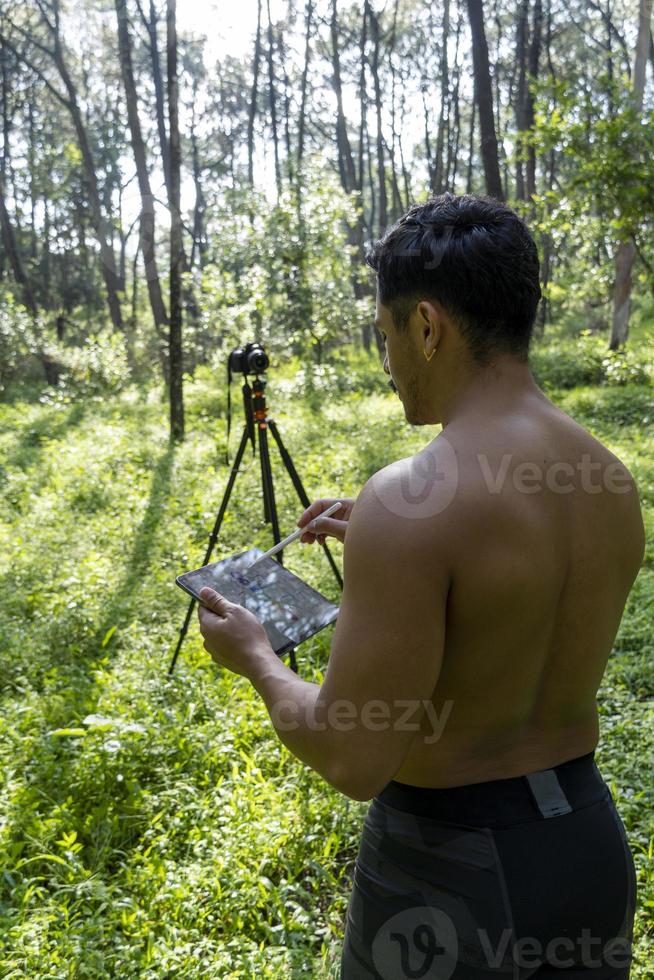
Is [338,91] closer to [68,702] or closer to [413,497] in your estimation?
[68,702]

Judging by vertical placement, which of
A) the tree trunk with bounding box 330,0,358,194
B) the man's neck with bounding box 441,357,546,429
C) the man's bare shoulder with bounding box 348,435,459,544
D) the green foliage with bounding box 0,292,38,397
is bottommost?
the man's bare shoulder with bounding box 348,435,459,544

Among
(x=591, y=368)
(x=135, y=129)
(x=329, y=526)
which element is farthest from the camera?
(x=135, y=129)

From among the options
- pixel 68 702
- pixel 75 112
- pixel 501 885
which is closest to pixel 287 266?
pixel 75 112

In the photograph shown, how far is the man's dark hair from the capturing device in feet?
3.35

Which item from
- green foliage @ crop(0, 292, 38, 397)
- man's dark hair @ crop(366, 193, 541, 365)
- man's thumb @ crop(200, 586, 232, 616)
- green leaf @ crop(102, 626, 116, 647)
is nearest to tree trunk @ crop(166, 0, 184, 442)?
green leaf @ crop(102, 626, 116, 647)

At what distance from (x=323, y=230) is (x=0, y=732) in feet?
34.7

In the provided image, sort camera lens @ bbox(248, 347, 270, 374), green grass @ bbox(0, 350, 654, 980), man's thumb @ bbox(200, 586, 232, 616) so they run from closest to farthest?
man's thumb @ bbox(200, 586, 232, 616)
green grass @ bbox(0, 350, 654, 980)
camera lens @ bbox(248, 347, 270, 374)

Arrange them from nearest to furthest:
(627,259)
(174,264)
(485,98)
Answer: (485,98) < (174,264) < (627,259)

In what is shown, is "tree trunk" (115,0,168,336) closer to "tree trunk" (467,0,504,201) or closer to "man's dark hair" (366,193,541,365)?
"tree trunk" (467,0,504,201)

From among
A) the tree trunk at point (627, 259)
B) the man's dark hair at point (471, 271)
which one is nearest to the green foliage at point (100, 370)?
the tree trunk at point (627, 259)

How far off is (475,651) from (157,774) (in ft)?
8.51

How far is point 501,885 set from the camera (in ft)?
3.30

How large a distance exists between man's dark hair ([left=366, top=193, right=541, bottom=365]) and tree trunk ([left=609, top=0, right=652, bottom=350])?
12437mm

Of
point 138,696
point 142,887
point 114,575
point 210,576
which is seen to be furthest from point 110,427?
point 210,576
